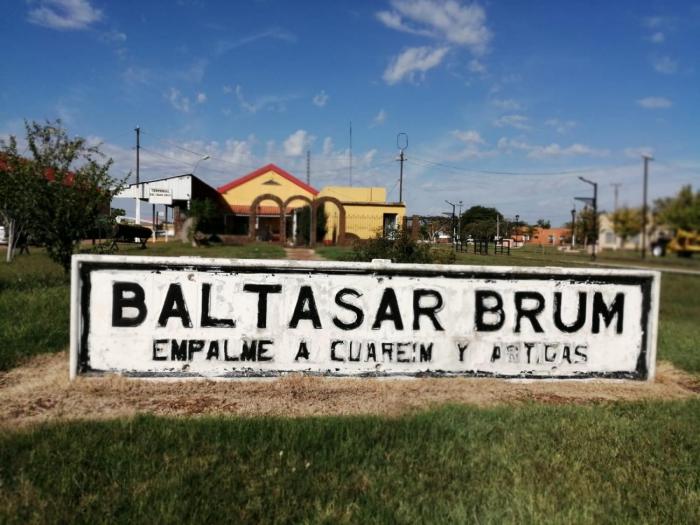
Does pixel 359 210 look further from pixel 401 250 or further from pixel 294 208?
pixel 401 250

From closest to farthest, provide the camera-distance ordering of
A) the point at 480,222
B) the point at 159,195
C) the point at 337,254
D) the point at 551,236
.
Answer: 1. the point at 551,236
2. the point at 480,222
3. the point at 337,254
4. the point at 159,195

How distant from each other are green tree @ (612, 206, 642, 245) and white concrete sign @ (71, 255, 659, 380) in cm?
72

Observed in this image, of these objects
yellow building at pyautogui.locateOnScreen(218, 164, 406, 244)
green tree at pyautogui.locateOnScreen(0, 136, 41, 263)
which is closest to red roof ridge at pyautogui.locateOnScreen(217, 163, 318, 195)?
yellow building at pyautogui.locateOnScreen(218, 164, 406, 244)

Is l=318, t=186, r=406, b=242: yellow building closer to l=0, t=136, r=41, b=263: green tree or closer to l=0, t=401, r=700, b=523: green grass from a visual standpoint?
l=0, t=136, r=41, b=263: green tree

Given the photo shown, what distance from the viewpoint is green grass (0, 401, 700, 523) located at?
2.20m

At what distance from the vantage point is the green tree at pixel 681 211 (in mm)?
3543

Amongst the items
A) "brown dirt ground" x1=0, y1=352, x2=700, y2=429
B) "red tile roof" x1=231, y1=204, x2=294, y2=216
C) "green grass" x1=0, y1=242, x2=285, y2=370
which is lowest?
"brown dirt ground" x1=0, y1=352, x2=700, y2=429

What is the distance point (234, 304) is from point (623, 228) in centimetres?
316

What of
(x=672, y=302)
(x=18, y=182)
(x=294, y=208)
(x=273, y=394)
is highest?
(x=294, y=208)

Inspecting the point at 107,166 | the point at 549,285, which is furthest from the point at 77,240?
the point at 549,285

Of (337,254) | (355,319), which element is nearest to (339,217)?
(337,254)

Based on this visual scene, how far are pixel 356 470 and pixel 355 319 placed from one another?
5.74ft

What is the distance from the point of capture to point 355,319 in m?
4.23

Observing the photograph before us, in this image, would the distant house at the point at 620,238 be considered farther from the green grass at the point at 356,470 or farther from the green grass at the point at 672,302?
the green grass at the point at 356,470
